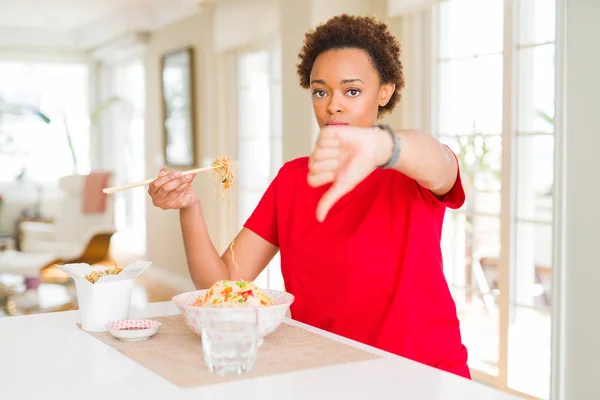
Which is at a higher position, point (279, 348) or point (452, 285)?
point (279, 348)

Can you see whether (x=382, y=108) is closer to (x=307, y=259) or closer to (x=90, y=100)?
(x=307, y=259)

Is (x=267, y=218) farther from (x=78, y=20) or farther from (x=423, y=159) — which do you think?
(x=78, y=20)

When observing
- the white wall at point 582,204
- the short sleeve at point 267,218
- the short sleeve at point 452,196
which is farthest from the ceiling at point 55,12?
the short sleeve at point 452,196

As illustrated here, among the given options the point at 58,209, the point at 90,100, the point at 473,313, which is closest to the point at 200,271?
the point at 473,313

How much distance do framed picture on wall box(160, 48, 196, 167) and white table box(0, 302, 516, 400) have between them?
5214 millimetres

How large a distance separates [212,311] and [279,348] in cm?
16

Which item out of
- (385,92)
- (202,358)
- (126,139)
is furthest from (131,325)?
(126,139)

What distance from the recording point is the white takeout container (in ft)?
5.41

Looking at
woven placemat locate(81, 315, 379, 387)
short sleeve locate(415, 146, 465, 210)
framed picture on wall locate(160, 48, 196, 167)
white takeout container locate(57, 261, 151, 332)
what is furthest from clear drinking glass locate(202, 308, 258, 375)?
framed picture on wall locate(160, 48, 196, 167)

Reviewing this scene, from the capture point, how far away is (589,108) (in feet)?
8.63

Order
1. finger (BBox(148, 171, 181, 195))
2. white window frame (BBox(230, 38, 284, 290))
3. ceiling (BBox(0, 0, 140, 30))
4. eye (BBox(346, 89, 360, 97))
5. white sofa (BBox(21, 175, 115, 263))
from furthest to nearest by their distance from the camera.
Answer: ceiling (BBox(0, 0, 140, 30)) < white sofa (BBox(21, 175, 115, 263)) < white window frame (BBox(230, 38, 284, 290)) < eye (BBox(346, 89, 360, 97)) < finger (BBox(148, 171, 181, 195))

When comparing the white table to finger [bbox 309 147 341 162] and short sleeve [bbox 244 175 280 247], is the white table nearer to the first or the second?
finger [bbox 309 147 341 162]

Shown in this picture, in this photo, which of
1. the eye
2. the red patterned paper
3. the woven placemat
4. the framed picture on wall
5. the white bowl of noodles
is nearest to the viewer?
the woven placemat

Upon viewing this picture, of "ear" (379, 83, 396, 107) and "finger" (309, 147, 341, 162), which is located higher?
"ear" (379, 83, 396, 107)
